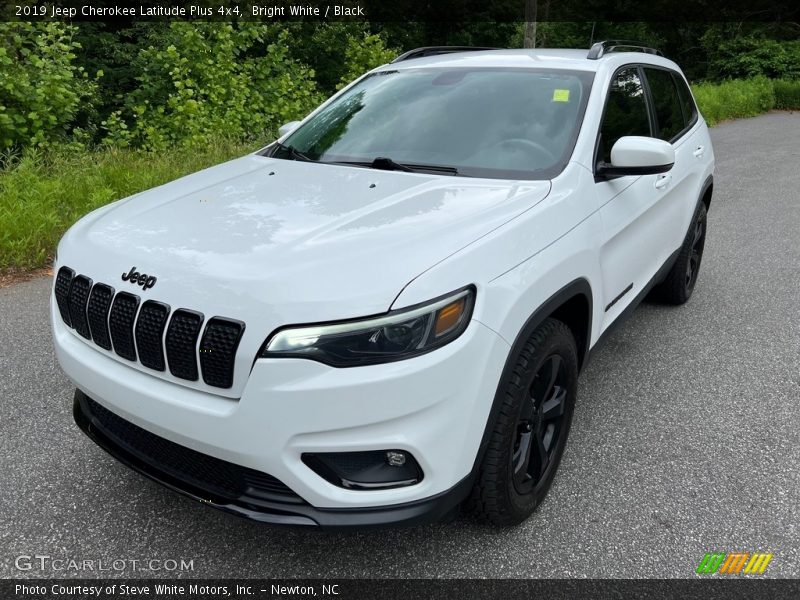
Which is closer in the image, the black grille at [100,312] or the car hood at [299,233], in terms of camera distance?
the car hood at [299,233]

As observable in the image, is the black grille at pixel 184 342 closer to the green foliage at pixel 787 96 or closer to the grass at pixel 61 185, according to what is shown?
the grass at pixel 61 185

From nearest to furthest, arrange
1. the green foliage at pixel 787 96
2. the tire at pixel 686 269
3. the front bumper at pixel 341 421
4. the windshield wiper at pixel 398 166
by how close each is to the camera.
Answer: the front bumper at pixel 341 421
the windshield wiper at pixel 398 166
the tire at pixel 686 269
the green foliage at pixel 787 96

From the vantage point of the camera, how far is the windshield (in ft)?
9.65

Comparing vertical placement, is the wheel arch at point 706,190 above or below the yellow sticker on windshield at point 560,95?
below

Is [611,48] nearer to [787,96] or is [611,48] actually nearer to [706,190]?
[706,190]

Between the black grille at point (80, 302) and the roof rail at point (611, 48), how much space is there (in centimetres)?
262

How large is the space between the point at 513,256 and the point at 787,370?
2549mm

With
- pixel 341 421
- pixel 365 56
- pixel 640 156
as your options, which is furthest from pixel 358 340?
pixel 365 56

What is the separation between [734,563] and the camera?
2.38 metres

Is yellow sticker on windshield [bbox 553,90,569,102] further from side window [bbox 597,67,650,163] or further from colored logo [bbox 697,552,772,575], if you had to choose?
colored logo [bbox 697,552,772,575]

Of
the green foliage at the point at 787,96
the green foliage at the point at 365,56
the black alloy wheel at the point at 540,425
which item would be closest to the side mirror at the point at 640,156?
the black alloy wheel at the point at 540,425

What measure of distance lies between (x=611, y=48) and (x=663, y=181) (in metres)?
0.80

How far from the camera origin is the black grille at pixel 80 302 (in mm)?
2283

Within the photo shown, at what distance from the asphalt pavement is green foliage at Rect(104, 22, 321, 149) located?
6.82 m
